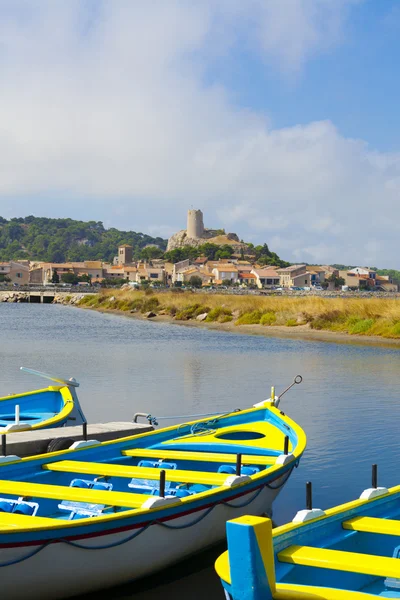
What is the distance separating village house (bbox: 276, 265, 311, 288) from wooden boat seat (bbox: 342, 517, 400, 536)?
139m

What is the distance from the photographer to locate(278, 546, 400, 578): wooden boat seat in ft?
17.4

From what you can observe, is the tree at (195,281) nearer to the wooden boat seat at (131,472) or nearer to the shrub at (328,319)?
the shrub at (328,319)

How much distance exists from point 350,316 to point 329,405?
2428cm

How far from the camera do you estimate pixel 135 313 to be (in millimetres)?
67688

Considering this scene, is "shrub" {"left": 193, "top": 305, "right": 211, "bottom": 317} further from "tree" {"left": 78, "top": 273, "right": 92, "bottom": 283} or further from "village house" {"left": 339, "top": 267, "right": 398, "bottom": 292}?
"village house" {"left": 339, "top": 267, "right": 398, "bottom": 292}

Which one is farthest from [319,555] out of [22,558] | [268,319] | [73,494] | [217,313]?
[217,313]

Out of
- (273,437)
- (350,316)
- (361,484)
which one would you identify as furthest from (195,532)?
(350,316)

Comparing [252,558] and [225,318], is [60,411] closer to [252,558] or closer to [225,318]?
[252,558]

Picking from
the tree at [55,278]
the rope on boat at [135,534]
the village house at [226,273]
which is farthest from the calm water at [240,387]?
the tree at [55,278]

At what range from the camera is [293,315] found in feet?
150

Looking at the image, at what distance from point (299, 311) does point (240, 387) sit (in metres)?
25.6

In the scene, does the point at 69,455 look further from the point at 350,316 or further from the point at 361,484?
the point at 350,316

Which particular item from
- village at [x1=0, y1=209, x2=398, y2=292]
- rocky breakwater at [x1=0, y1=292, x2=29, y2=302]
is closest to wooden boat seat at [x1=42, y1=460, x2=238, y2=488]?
rocky breakwater at [x1=0, y1=292, x2=29, y2=302]

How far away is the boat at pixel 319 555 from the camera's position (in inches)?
179
